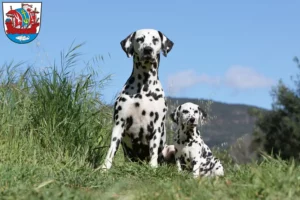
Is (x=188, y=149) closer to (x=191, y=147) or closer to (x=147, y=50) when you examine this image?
(x=191, y=147)

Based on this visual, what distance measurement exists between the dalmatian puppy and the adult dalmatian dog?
335mm

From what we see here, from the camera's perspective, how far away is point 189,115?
348 inches

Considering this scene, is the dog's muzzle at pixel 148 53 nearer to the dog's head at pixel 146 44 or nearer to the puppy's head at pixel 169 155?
the dog's head at pixel 146 44

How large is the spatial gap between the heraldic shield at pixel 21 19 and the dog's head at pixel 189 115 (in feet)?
16.6

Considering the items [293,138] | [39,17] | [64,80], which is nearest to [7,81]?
[64,80]

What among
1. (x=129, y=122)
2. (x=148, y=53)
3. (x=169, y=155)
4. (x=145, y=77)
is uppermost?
(x=148, y=53)

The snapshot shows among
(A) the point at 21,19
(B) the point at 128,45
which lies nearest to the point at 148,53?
(B) the point at 128,45

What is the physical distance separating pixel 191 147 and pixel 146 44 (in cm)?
163

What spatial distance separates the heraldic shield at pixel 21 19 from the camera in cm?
1293

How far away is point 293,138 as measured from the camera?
1052 inches

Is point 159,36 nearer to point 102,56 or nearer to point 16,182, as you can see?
point 102,56

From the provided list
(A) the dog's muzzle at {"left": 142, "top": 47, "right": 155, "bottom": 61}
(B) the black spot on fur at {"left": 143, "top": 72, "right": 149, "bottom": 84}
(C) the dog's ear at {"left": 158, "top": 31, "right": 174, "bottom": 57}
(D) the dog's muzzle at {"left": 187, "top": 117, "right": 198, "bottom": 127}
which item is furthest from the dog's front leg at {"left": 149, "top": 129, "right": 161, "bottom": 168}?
(C) the dog's ear at {"left": 158, "top": 31, "right": 174, "bottom": 57}

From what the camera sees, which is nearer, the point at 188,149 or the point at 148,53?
the point at 148,53

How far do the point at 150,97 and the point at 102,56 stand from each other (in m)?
3.01
